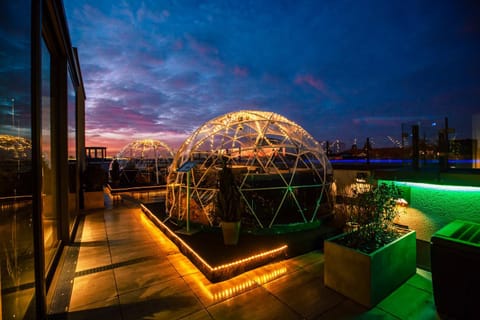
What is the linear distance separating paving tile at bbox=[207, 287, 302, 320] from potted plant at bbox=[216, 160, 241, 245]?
1558 mm

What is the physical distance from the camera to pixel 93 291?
3744 mm

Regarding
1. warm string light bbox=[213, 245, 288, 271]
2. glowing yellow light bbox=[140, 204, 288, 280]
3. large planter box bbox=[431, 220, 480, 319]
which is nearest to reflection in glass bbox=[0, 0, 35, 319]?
glowing yellow light bbox=[140, 204, 288, 280]

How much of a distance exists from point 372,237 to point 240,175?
4265 mm

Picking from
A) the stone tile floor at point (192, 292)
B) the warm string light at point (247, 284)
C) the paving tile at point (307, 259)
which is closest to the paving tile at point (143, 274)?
the stone tile floor at point (192, 292)

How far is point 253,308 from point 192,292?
1.15m

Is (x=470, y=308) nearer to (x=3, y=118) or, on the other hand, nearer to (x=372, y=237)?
(x=372, y=237)

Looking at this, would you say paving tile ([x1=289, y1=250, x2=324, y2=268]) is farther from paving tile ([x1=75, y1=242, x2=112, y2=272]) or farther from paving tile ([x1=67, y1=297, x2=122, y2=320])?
paving tile ([x1=75, y1=242, x2=112, y2=272])

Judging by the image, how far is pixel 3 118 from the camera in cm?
209

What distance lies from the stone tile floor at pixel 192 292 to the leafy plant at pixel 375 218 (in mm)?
898

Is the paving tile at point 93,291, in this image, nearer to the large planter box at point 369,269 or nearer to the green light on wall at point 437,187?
the large planter box at point 369,269

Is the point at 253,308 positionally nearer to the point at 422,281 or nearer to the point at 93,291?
the point at 93,291

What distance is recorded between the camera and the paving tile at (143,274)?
393cm

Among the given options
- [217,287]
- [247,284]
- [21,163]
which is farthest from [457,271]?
[21,163]

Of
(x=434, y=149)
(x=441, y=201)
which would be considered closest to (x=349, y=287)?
(x=441, y=201)
